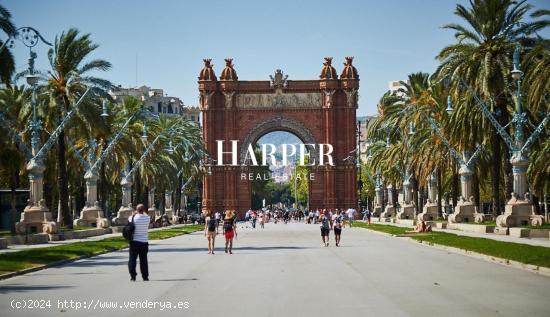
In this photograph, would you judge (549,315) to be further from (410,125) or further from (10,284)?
(410,125)

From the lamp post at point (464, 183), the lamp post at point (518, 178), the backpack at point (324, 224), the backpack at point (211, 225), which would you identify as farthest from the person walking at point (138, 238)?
the lamp post at point (464, 183)

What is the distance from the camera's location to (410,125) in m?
60.1

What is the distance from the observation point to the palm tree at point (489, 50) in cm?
4122

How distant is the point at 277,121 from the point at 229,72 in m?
8.11

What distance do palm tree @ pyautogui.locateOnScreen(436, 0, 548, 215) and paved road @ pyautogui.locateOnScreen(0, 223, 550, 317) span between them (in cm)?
1754

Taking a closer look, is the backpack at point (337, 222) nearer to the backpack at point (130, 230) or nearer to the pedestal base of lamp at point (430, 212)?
the backpack at point (130, 230)

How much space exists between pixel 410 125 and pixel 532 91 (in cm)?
2595

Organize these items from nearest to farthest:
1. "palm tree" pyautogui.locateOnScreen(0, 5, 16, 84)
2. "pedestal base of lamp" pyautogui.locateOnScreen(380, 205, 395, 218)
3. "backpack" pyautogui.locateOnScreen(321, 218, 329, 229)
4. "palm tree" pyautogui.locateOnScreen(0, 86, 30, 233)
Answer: "palm tree" pyautogui.locateOnScreen(0, 5, 16, 84) → "backpack" pyautogui.locateOnScreen(321, 218, 329, 229) → "palm tree" pyautogui.locateOnScreen(0, 86, 30, 233) → "pedestal base of lamp" pyautogui.locateOnScreen(380, 205, 395, 218)

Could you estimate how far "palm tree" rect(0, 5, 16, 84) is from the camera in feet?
104

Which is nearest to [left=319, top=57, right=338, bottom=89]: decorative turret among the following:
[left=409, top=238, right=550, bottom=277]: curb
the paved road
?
[left=409, top=238, right=550, bottom=277]: curb

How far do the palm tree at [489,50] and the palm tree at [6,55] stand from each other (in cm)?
2109

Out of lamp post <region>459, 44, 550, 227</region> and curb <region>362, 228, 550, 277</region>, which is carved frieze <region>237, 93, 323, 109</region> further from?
curb <region>362, 228, 550, 277</region>

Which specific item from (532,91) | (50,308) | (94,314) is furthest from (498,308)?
(532,91)

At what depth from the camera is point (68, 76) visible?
151 ft
